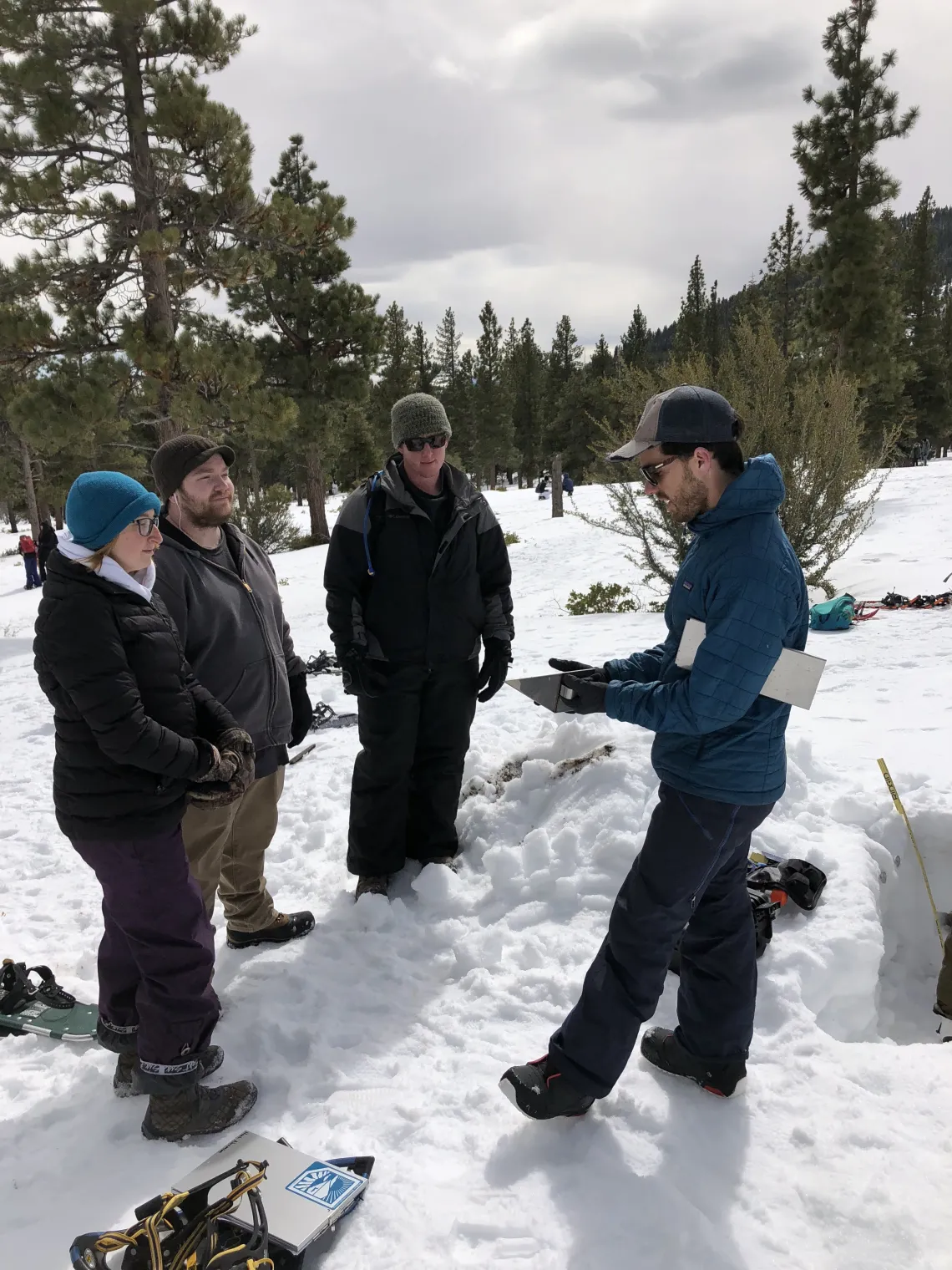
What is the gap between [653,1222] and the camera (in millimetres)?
1934

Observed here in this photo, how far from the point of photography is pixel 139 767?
2182 millimetres

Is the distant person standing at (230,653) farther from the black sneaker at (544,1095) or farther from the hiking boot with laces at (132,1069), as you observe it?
the black sneaker at (544,1095)

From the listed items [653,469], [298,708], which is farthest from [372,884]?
[653,469]

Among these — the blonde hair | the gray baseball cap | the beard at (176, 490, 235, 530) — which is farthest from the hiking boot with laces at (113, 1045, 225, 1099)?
the gray baseball cap

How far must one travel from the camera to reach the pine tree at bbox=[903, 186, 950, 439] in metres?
39.4

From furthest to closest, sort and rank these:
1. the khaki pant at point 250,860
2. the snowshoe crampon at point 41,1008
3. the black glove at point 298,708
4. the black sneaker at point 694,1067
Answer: the black glove at point 298,708 → the khaki pant at point 250,860 → the snowshoe crampon at point 41,1008 → the black sneaker at point 694,1067

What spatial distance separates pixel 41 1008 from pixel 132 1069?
0.63 meters

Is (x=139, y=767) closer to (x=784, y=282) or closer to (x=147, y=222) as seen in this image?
(x=147, y=222)

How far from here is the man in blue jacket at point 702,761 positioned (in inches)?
79.4

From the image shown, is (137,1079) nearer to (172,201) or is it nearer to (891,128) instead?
(172,201)

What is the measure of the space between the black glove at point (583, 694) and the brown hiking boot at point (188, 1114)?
5.44 ft

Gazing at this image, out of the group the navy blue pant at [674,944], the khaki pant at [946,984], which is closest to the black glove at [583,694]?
the navy blue pant at [674,944]

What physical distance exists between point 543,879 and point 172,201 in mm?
12625

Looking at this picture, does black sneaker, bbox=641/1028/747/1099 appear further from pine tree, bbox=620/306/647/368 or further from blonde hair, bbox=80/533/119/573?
pine tree, bbox=620/306/647/368
